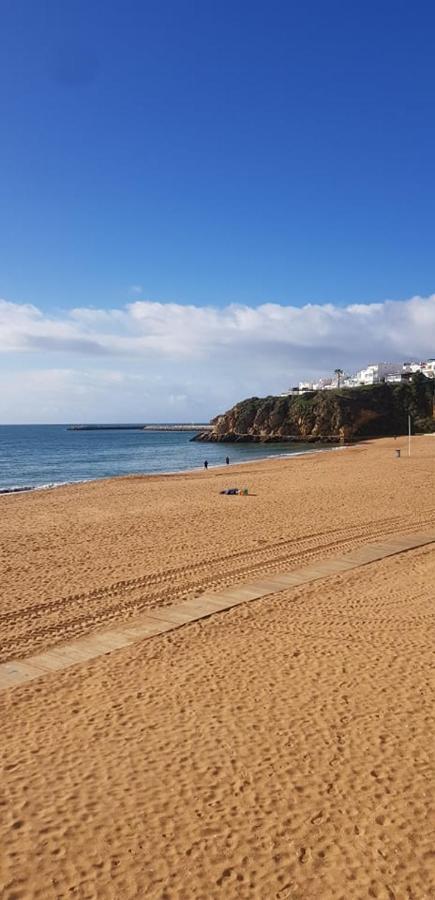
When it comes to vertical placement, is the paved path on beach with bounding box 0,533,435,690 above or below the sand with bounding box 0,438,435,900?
above

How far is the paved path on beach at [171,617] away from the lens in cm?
742

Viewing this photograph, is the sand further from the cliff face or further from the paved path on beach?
the cliff face

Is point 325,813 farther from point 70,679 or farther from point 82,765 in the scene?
point 70,679

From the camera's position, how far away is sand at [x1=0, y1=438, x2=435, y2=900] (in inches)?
163

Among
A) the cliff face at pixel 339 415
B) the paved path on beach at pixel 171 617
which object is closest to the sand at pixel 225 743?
the paved path on beach at pixel 171 617

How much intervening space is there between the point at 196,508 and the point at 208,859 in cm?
1678

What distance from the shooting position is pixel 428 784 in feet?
16.4

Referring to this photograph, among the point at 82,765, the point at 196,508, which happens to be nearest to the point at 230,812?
the point at 82,765

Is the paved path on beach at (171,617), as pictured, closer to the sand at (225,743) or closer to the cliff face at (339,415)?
the sand at (225,743)

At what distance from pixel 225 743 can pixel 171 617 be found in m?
3.67

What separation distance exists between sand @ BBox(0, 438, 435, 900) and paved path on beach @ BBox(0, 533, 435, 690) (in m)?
0.26

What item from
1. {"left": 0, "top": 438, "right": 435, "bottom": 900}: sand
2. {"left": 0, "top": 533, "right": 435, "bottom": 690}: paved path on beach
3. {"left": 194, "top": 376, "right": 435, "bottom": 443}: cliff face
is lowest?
{"left": 0, "top": 438, "right": 435, "bottom": 900}: sand

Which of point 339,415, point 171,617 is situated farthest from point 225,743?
point 339,415

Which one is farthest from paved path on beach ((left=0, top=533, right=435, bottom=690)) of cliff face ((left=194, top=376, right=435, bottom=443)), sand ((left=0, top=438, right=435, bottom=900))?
cliff face ((left=194, top=376, right=435, bottom=443))
